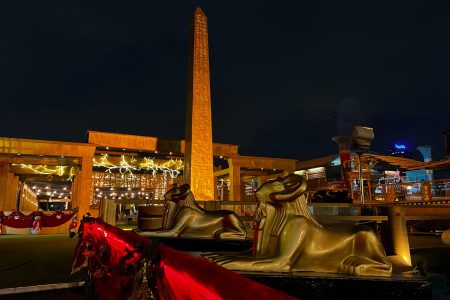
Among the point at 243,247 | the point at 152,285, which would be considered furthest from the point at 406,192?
the point at 152,285

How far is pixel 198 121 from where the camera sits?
910 cm

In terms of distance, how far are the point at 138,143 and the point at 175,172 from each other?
5.48m

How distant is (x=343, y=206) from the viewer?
421 centimetres

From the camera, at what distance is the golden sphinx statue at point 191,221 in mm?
3660

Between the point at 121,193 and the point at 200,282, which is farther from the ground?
the point at 121,193

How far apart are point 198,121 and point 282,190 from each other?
743 centimetres

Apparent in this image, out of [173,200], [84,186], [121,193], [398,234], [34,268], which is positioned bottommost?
[34,268]

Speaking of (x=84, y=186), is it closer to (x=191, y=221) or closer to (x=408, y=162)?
(x=191, y=221)

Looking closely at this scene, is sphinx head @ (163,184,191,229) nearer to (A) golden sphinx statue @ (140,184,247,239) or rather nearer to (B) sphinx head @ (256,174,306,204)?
(A) golden sphinx statue @ (140,184,247,239)

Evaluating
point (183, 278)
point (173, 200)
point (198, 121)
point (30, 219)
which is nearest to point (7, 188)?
point (30, 219)

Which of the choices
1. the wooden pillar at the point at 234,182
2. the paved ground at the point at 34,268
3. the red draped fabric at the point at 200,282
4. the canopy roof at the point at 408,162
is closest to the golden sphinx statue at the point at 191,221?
the paved ground at the point at 34,268

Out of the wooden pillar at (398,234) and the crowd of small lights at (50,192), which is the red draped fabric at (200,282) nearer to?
the wooden pillar at (398,234)

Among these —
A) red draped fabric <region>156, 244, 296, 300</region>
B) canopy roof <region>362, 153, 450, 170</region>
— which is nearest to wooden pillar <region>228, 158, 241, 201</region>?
canopy roof <region>362, 153, 450, 170</region>

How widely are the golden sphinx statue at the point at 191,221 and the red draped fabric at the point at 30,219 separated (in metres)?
12.9
